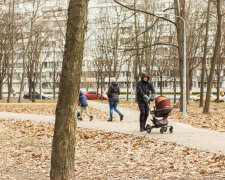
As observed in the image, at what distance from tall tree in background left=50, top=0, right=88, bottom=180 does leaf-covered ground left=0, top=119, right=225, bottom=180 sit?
5.63ft

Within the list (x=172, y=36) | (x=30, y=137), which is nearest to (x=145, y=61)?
(x=172, y=36)

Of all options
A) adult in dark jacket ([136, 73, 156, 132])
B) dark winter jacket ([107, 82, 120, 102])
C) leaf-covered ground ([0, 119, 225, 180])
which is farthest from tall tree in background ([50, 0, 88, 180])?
dark winter jacket ([107, 82, 120, 102])

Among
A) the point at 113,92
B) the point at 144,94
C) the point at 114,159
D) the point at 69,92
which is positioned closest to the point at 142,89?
the point at 144,94

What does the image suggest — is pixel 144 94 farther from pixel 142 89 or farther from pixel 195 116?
pixel 195 116

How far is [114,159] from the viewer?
8.89m

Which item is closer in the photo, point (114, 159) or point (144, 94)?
point (114, 159)

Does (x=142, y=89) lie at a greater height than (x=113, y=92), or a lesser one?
greater

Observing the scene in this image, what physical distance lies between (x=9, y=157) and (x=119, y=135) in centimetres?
370

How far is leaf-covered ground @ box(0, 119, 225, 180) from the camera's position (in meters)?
7.29

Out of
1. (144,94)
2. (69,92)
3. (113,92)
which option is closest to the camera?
(69,92)

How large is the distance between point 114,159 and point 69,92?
11.9ft

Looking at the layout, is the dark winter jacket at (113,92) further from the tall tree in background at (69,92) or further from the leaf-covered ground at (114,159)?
the tall tree in background at (69,92)

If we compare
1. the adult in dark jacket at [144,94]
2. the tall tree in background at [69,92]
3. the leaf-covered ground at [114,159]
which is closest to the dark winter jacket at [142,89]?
the adult in dark jacket at [144,94]

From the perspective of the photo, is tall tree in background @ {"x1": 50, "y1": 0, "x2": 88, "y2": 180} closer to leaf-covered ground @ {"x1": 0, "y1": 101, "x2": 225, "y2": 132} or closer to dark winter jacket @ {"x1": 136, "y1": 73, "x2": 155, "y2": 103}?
dark winter jacket @ {"x1": 136, "y1": 73, "x2": 155, "y2": 103}
